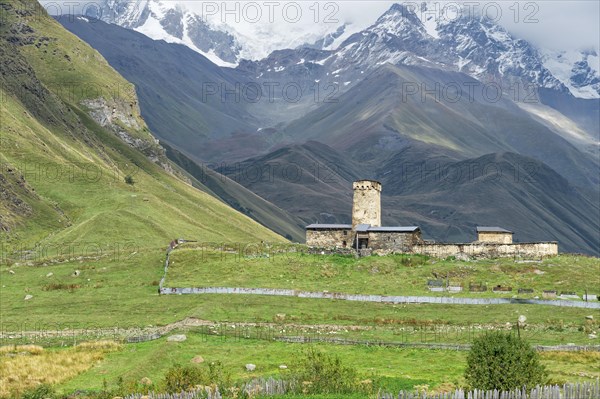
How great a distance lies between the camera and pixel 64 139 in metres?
195

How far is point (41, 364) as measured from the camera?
57469 mm

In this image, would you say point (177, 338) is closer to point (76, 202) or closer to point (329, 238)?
point (329, 238)

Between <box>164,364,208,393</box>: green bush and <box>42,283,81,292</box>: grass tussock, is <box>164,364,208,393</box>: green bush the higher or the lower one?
the lower one

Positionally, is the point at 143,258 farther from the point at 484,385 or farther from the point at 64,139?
the point at 64,139

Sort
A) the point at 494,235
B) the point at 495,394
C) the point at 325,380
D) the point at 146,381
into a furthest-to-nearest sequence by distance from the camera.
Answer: the point at 494,235
the point at 146,381
the point at 325,380
the point at 495,394

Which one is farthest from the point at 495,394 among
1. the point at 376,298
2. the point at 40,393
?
the point at 376,298

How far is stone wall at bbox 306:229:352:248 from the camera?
108 m

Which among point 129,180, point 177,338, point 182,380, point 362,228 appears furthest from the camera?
point 129,180

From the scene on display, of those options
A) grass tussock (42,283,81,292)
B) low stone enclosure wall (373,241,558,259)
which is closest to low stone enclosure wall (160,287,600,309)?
grass tussock (42,283,81,292)

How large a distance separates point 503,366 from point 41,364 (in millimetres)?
31263

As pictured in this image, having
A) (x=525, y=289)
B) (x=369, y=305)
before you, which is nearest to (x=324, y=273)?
(x=369, y=305)

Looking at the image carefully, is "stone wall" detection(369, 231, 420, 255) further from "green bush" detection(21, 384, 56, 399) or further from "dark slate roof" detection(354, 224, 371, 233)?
"green bush" detection(21, 384, 56, 399)

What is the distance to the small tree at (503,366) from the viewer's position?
4406cm

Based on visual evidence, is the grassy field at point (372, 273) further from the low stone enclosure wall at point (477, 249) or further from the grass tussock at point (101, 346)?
the grass tussock at point (101, 346)
